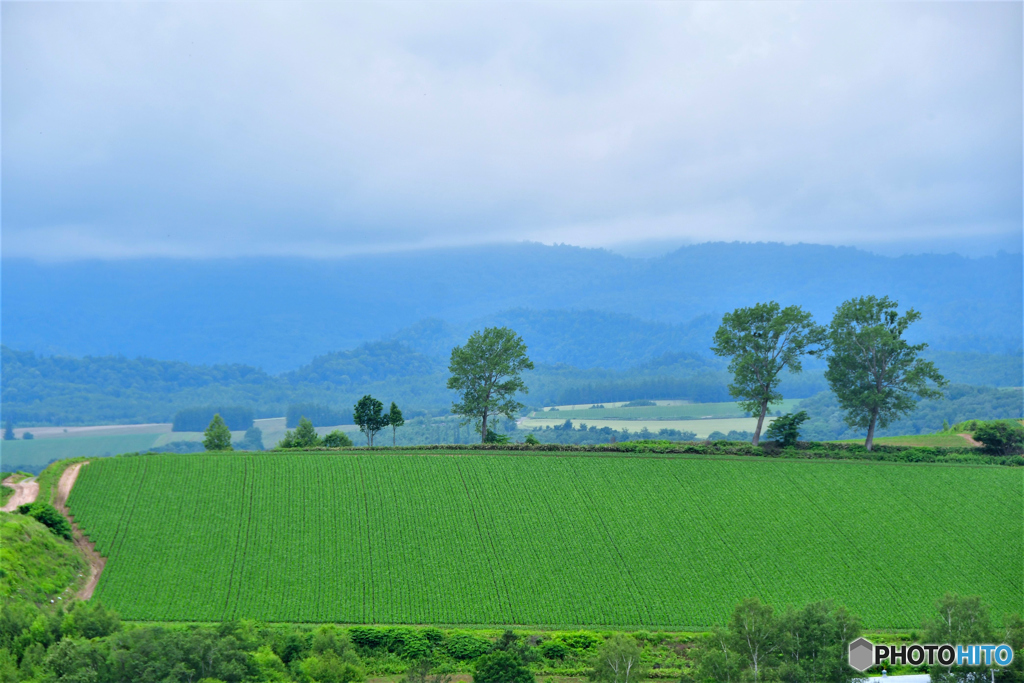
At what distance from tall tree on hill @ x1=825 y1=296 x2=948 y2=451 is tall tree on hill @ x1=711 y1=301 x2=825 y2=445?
3.16m

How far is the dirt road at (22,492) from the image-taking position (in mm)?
49541

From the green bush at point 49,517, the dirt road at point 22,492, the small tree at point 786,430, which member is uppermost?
the small tree at point 786,430

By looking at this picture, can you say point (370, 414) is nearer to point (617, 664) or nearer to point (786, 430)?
point (786, 430)

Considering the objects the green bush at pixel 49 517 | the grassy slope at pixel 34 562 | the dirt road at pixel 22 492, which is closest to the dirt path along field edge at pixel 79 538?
the grassy slope at pixel 34 562

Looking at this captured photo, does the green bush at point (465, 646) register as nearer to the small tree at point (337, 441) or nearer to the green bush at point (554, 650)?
the green bush at point (554, 650)

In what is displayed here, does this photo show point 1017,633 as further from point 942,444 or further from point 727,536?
point 942,444

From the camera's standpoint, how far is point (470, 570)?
46188 millimetres

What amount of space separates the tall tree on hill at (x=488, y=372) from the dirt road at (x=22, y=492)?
117ft

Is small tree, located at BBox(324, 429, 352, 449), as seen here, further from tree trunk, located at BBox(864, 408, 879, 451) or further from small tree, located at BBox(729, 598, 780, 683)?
tree trunk, located at BBox(864, 408, 879, 451)

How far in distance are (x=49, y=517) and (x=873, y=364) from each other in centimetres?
6911

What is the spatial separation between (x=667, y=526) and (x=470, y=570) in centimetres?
1500

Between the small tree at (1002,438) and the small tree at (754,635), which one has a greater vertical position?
the small tree at (1002,438)

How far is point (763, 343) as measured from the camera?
68.1 m

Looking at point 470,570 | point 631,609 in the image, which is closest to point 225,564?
point 470,570
